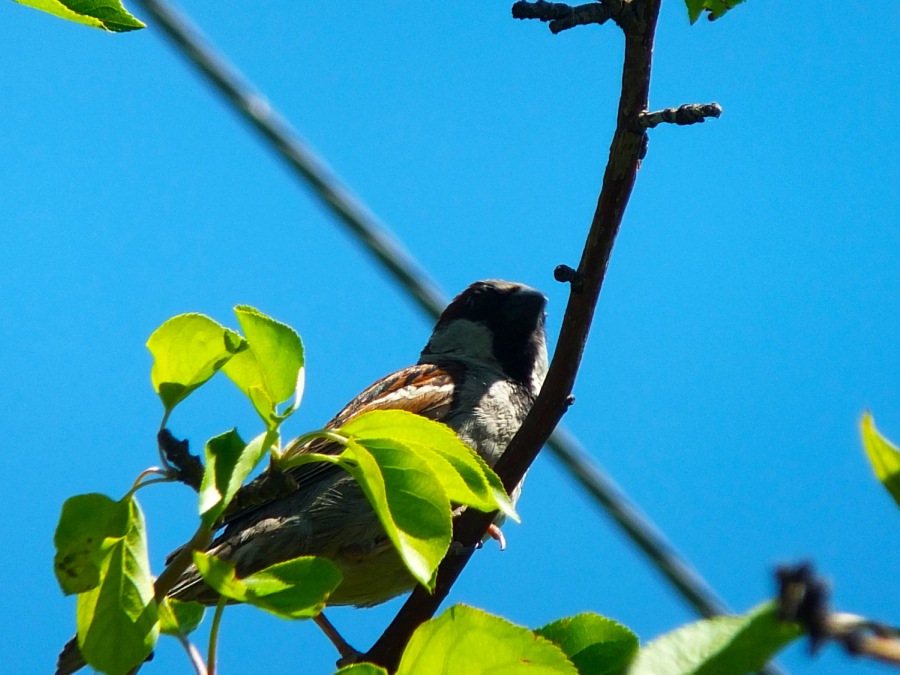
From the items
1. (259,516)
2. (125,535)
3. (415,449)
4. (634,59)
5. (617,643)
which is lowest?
(617,643)

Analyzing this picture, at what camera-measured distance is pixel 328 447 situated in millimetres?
3414

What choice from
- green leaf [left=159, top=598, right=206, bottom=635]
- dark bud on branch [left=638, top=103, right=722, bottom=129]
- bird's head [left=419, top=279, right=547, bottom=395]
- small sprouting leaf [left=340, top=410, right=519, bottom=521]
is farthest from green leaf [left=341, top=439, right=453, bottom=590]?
bird's head [left=419, top=279, right=547, bottom=395]

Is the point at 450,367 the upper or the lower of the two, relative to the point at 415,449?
upper

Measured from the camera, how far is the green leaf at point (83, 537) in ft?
4.04

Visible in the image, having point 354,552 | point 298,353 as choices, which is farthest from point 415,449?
point 354,552

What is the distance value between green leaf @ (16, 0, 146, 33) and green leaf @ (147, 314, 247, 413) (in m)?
0.41

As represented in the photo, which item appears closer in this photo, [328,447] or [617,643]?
[617,643]

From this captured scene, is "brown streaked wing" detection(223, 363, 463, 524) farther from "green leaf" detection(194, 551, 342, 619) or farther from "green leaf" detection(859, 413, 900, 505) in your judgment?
"green leaf" detection(859, 413, 900, 505)

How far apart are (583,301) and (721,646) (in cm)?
115

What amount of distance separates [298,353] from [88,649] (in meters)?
0.44

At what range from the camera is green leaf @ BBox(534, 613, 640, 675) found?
1.39 metres

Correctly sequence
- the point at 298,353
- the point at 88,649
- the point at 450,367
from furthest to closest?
the point at 450,367 < the point at 298,353 < the point at 88,649

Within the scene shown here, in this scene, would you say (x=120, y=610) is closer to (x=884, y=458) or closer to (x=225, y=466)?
(x=225, y=466)

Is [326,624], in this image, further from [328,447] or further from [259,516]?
[328,447]
